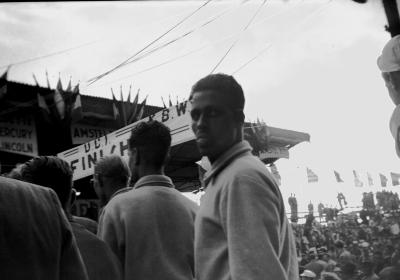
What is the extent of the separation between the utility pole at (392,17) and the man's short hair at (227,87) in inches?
43.4

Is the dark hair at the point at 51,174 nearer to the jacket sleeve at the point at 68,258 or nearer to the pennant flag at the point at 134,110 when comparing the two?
the jacket sleeve at the point at 68,258

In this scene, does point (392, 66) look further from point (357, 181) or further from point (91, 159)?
point (357, 181)

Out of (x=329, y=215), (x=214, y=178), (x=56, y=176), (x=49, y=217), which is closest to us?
(x=49, y=217)

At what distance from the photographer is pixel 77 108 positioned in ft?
27.3

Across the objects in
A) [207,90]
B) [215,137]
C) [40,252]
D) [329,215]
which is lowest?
[329,215]

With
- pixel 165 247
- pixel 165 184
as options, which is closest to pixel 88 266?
pixel 165 247

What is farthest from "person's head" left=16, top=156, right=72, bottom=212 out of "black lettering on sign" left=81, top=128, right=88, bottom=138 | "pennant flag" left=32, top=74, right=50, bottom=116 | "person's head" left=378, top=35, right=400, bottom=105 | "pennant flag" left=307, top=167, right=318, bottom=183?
"pennant flag" left=307, top=167, right=318, bottom=183

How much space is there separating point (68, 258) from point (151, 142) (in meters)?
1.04

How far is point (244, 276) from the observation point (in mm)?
1394

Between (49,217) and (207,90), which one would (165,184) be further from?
(49,217)

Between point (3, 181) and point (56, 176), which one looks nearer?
point (3, 181)

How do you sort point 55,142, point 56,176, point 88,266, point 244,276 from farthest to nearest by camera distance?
point 55,142 → point 56,176 → point 88,266 → point 244,276

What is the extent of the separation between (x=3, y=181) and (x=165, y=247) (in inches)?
38.2

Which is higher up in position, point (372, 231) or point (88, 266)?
point (88, 266)
